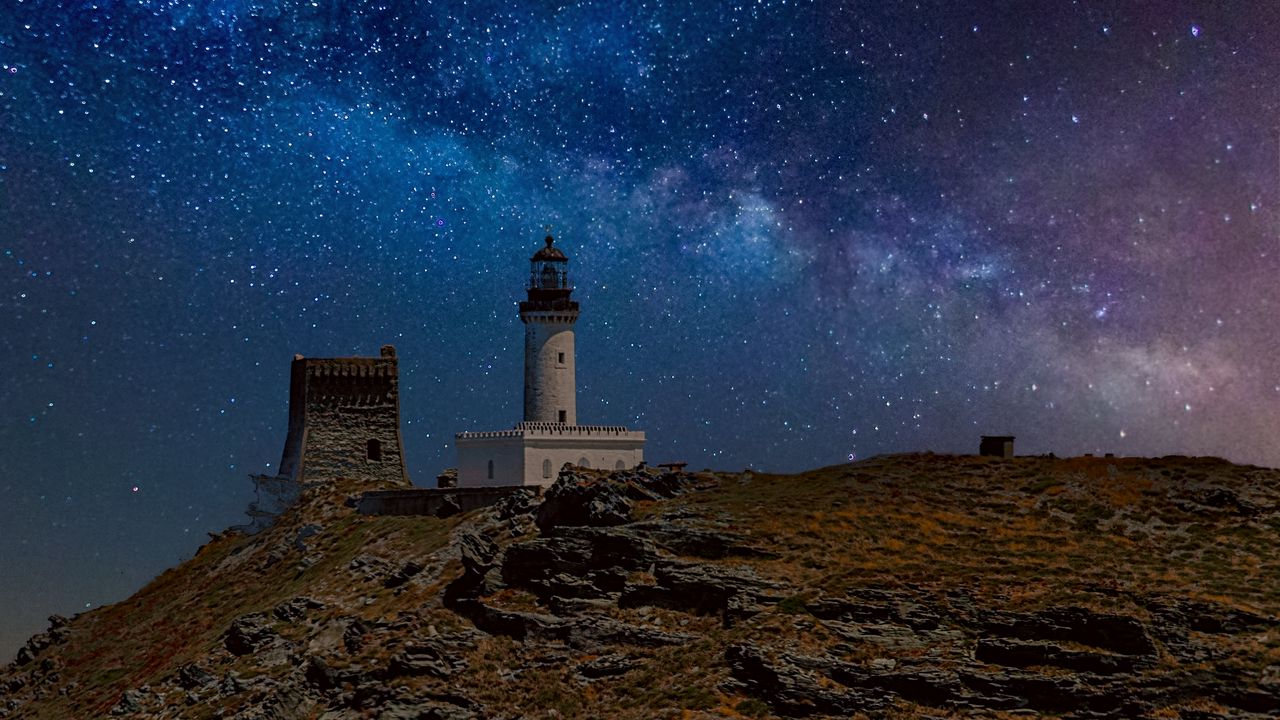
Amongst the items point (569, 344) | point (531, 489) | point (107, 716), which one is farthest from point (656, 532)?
point (569, 344)

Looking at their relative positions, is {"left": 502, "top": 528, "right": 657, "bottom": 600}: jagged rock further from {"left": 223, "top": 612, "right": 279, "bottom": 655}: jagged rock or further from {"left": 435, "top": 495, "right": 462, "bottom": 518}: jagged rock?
{"left": 435, "top": 495, "right": 462, "bottom": 518}: jagged rock

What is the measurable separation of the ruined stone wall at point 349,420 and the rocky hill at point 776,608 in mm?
11949

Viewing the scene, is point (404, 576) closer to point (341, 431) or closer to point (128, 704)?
point (128, 704)

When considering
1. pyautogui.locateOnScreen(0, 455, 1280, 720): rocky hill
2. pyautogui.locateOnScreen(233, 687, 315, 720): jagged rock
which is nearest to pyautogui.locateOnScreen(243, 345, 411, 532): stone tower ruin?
pyautogui.locateOnScreen(0, 455, 1280, 720): rocky hill

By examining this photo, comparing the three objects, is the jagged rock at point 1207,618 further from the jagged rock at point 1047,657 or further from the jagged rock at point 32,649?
the jagged rock at point 32,649

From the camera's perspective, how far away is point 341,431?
79.3 m

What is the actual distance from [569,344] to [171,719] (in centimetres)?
3668

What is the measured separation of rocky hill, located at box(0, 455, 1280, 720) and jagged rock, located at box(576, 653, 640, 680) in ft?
0.30

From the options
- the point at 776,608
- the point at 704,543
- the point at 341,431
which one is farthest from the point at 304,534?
the point at 776,608

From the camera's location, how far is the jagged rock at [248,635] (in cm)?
5559

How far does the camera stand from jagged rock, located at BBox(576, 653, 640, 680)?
4581 cm

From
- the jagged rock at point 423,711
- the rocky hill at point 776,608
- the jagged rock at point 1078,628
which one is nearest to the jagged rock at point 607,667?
the rocky hill at point 776,608

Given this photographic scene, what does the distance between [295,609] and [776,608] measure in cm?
2310

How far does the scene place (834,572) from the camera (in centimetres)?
4878
